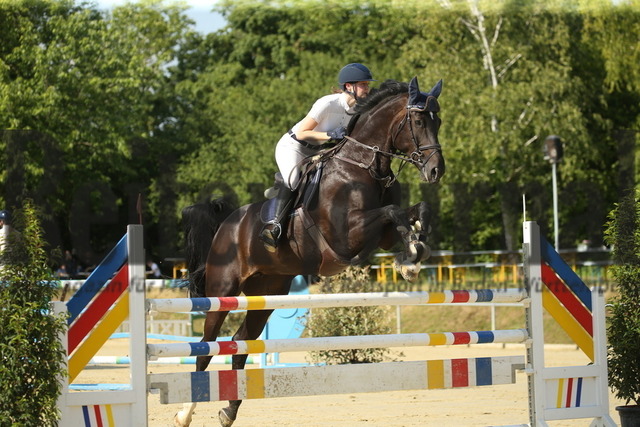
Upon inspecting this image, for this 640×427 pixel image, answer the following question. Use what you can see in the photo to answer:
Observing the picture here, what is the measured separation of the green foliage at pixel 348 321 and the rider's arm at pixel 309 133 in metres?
2.98

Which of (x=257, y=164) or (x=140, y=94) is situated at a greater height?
(x=140, y=94)

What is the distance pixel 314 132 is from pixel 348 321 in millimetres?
3361

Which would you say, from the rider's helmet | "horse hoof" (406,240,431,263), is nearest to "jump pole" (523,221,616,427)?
"horse hoof" (406,240,431,263)

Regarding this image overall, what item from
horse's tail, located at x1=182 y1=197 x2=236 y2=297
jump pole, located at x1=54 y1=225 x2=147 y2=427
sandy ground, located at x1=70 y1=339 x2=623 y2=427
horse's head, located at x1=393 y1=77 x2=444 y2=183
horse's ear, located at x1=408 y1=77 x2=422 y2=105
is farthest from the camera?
horse's tail, located at x1=182 y1=197 x2=236 y2=297

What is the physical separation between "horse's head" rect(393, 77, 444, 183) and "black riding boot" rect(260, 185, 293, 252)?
0.86 m

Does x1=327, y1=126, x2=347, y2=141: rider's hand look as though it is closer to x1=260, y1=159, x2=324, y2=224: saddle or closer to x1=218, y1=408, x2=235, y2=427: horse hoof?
x1=260, y1=159, x2=324, y2=224: saddle

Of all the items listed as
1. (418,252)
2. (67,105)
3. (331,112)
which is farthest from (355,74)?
(67,105)

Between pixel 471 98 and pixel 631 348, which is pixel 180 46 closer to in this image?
pixel 471 98

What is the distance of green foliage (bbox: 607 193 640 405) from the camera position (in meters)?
4.98

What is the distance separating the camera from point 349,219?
A: 5.46 m

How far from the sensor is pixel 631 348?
498 cm

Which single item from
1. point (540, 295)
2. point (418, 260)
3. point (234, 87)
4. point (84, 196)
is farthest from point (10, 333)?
point (234, 87)

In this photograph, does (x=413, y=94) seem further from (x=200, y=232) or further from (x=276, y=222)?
(x=200, y=232)

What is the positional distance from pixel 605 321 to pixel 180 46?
2959cm
